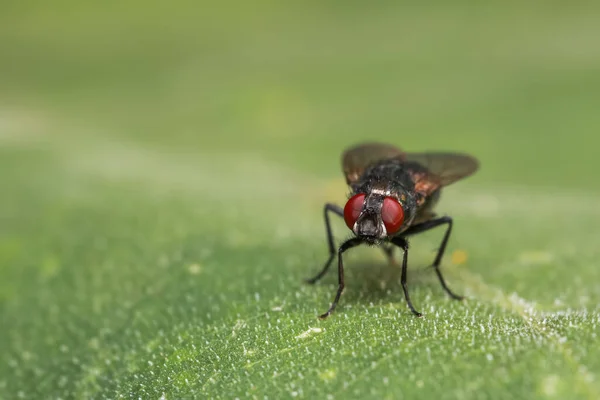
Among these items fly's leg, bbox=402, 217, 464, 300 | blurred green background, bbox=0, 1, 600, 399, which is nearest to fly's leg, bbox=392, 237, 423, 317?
blurred green background, bbox=0, 1, 600, 399

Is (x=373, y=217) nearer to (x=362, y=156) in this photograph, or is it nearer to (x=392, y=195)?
(x=392, y=195)

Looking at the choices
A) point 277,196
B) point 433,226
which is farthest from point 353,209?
point 277,196

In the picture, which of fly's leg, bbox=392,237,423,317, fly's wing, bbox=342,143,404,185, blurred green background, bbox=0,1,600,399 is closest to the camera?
blurred green background, bbox=0,1,600,399

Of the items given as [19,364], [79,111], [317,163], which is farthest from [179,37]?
[19,364]

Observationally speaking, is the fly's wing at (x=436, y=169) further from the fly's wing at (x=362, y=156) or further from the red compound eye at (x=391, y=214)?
the red compound eye at (x=391, y=214)

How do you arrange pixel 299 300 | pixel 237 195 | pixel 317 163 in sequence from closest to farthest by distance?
pixel 299 300 → pixel 237 195 → pixel 317 163

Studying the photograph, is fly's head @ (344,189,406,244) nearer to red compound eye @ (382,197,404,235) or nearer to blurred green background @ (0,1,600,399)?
red compound eye @ (382,197,404,235)

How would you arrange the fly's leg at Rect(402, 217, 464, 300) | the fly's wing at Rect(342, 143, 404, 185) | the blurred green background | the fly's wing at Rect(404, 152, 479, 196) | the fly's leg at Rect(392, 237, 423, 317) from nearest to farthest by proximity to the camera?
1. the blurred green background
2. the fly's leg at Rect(392, 237, 423, 317)
3. the fly's leg at Rect(402, 217, 464, 300)
4. the fly's wing at Rect(404, 152, 479, 196)
5. the fly's wing at Rect(342, 143, 404, 185)

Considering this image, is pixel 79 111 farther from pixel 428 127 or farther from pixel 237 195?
pixel 428 127
